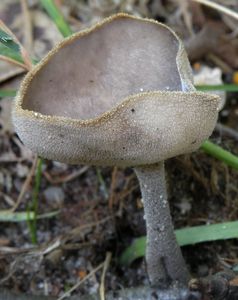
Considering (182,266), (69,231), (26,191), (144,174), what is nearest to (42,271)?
(69,231)

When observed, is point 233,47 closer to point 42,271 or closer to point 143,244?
point 143,244

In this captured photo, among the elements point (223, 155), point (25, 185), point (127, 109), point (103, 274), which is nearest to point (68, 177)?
point (25, 185)

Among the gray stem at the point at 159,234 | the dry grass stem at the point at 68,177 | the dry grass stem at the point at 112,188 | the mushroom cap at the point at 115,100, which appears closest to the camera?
the mushroom cap at the point at 115,100

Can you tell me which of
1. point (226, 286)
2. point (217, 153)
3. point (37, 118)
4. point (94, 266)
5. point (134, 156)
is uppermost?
point (37, 118)

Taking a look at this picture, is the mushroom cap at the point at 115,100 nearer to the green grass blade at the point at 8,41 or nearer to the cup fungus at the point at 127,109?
the cup fungus at the point at 127,109

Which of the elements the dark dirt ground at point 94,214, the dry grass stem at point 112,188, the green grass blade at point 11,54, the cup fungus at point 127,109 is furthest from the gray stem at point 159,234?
the green grass blade at point 11,54

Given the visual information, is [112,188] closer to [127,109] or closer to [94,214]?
[94,214]

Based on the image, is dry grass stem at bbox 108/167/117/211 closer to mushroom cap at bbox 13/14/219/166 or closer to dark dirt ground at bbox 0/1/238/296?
dark dirt ground at bbox 0/1/238/296
